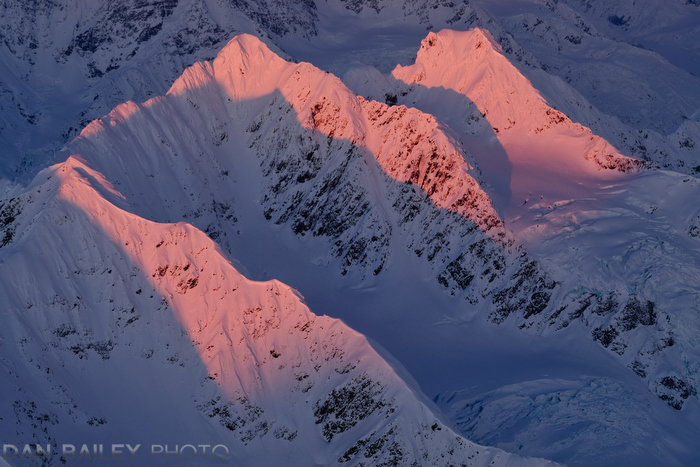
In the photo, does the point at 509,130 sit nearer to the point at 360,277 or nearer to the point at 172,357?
the point at 360,277

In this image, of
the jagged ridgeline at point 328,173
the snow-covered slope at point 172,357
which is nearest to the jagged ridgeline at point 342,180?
the jagged ridgeline at point 328,173

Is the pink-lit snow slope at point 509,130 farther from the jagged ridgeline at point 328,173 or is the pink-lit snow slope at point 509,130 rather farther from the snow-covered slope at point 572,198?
the jagged ridgeline at point 328,173

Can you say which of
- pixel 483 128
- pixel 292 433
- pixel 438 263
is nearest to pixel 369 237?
pixel 438 263

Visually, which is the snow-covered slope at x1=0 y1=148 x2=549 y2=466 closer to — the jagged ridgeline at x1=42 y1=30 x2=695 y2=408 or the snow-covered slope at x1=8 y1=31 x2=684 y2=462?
the snow-covered slope at x1=8 y1=31 x2=684 y2=462

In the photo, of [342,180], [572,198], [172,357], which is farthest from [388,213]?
[172,357]

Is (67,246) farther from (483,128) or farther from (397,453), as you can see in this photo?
(483,128)

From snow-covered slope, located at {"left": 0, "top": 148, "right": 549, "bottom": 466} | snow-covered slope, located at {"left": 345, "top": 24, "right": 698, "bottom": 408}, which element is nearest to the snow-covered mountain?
snow-covered slope, located at {"left": 0, "top": 148, "right": 549, "bottom": 466}
